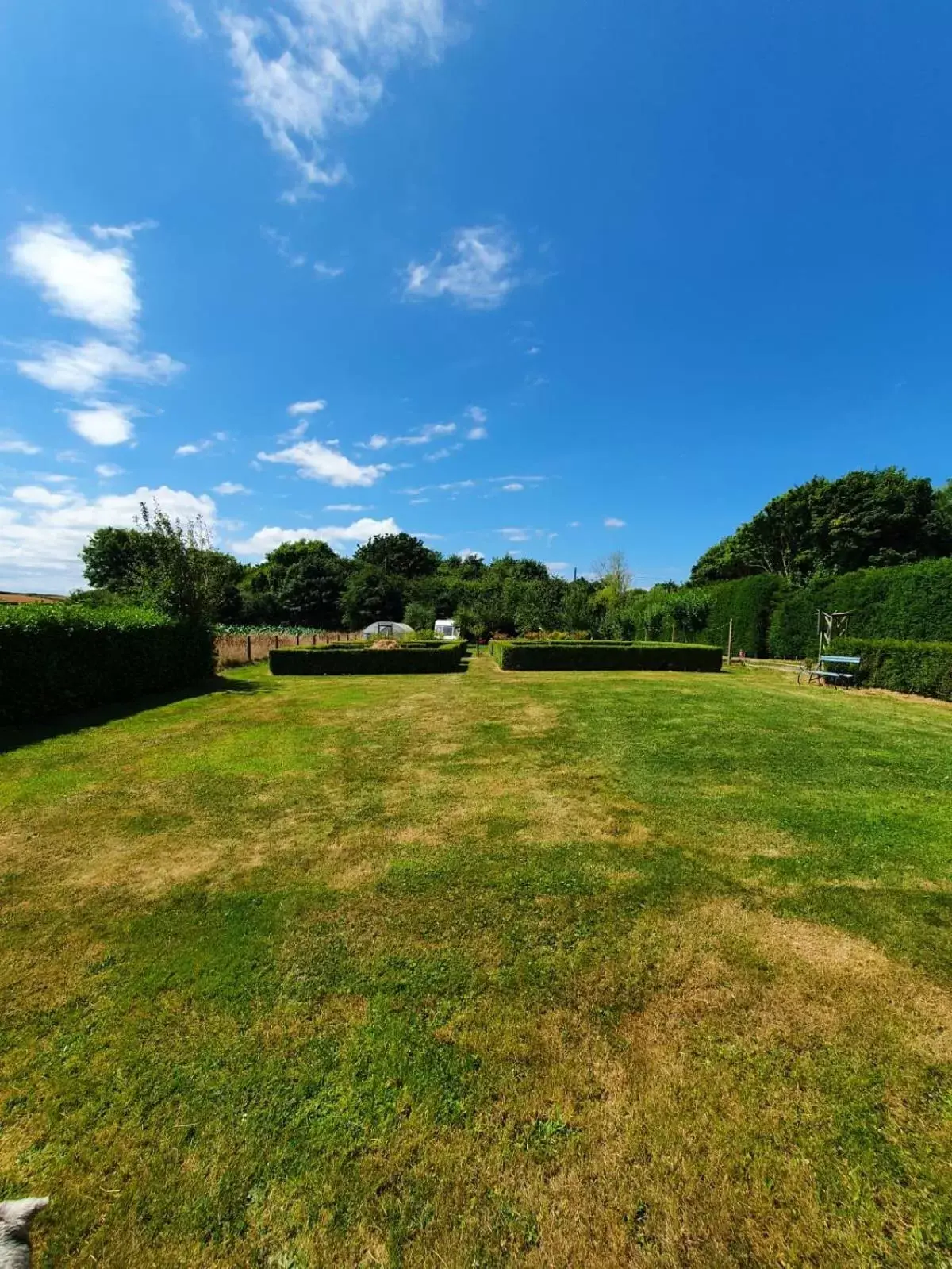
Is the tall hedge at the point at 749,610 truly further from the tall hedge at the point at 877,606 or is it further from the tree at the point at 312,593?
the tree at the point at 312,593

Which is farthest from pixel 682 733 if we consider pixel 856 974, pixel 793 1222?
pixel 793 1222

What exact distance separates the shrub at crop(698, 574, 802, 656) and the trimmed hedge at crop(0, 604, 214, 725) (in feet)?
73.1

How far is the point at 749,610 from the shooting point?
23500mm

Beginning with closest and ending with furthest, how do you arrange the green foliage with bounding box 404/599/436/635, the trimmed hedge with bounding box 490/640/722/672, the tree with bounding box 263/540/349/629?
the trimmed hedge with bounding box 490/640/722/672 → the green foliage with bounding box 404/599/436/635 → the tree with bounding box 263/540/349/629

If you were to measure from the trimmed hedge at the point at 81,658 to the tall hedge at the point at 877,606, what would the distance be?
2125 cm

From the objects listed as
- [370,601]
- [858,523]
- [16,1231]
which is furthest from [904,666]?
[370,601]

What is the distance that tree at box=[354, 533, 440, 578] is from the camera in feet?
209

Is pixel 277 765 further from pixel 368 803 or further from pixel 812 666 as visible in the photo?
pixel 812 666

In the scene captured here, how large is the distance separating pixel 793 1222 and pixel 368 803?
3.96 meters

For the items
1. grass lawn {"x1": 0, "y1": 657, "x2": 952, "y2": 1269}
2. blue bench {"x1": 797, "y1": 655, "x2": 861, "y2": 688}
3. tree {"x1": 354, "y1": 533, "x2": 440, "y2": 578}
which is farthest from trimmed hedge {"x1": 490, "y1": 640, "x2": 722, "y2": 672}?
tree {"x1": 354, "y1": 533, "x2": 440, "y2": 578}

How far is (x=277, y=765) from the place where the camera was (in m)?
6.27

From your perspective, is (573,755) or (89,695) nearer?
(573,755)

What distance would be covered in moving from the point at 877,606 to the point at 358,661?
58.0 feet

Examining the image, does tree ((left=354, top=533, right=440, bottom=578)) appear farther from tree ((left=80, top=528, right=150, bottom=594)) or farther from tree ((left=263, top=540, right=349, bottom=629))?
tree ((left=80, top=528, right=150, bottom=594))
